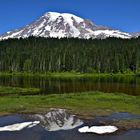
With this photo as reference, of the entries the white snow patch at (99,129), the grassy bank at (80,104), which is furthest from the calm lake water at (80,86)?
the white snow patch at (99,129)

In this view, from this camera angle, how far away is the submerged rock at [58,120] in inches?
1342

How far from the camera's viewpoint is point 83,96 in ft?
193

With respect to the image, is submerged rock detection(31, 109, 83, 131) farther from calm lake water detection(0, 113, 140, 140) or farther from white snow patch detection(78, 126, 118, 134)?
white snow patch detection(78, 126, 118, 134)

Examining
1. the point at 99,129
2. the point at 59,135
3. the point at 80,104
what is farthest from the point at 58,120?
the point at 80,104

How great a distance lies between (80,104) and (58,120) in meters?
13.3

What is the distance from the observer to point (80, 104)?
50438 millimetres

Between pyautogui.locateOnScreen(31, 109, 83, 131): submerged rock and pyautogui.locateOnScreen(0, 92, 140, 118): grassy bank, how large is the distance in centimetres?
189

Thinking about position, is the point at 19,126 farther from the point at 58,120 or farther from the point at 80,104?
the point at 80,104

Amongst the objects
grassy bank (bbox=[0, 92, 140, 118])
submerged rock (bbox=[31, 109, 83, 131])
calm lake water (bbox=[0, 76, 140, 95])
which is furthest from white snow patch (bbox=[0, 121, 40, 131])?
calm lake water (bbox=[0, 76, 140, 95])

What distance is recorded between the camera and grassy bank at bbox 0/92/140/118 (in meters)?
44.2

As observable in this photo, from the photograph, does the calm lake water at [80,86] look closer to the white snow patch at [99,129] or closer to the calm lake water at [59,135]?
the white snow patch at [99,129]

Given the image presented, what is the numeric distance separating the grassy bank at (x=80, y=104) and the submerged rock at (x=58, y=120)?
1892 millimetres

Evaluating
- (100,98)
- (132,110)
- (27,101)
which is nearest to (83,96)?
(100,98)

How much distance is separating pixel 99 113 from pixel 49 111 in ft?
20.1
